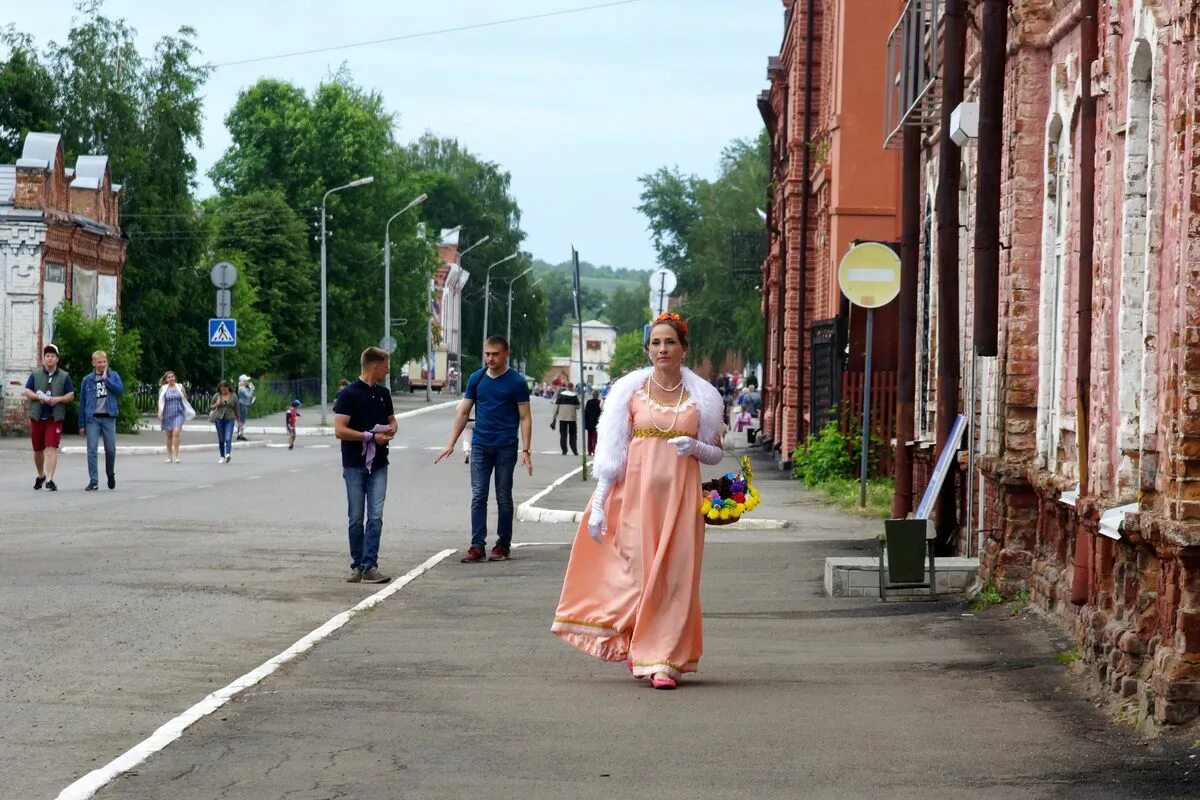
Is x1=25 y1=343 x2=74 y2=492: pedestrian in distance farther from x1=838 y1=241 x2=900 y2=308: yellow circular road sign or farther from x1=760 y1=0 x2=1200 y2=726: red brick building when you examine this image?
x1=760 y1=0 x2=1200 y2=726: red brick building

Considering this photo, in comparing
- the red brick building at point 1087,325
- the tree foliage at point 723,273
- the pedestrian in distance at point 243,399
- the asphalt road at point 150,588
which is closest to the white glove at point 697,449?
the red brick building at point 1087,325

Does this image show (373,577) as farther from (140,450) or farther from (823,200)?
(140,450)

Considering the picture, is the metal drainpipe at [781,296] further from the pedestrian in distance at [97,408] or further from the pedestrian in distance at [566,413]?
the pedestrian in distance at [97,408]

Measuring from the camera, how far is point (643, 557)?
995cm

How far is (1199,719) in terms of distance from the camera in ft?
25.8

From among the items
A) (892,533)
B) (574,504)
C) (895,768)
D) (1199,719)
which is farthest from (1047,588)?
(574,504)

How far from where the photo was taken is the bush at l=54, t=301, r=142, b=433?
1876 inches

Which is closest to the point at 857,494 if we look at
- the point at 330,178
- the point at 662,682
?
the point at 662,682

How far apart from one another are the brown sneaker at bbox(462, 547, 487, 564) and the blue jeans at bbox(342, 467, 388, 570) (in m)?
1.64

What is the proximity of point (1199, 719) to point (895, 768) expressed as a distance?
1.36m

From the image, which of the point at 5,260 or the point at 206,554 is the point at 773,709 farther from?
the point at 5,260

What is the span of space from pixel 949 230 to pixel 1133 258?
5.70 metres

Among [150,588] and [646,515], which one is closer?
[646,515]

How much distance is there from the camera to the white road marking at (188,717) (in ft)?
22.3
